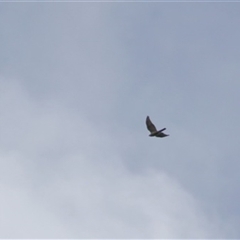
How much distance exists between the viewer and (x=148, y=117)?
10469 cm

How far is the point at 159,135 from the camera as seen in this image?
334 feet

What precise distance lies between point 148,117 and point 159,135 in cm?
493
